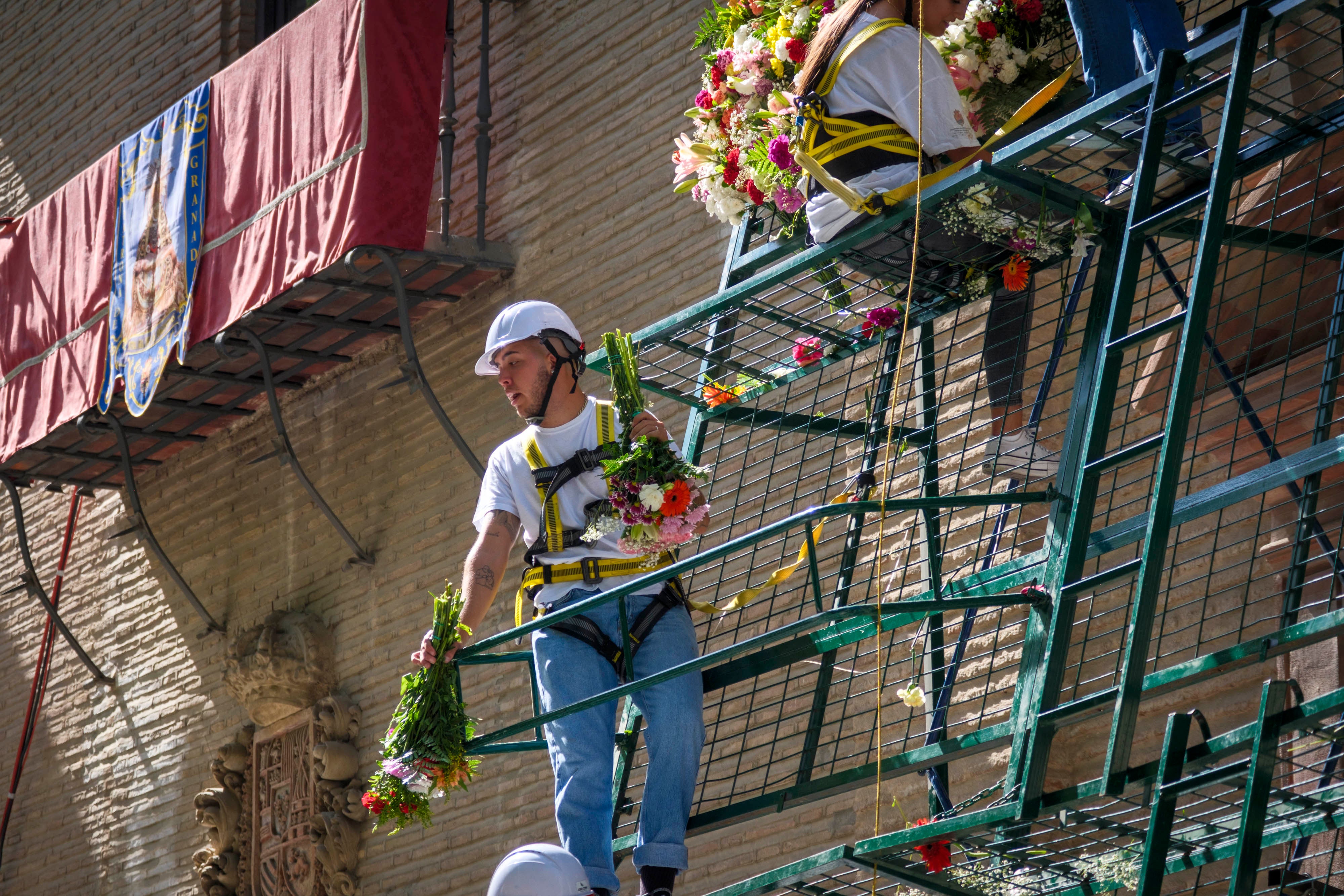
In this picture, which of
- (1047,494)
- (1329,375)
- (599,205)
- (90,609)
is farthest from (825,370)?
(90,609)

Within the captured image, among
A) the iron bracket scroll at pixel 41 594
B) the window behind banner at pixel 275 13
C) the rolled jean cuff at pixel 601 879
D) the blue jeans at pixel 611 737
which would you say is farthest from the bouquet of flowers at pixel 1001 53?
the iron bracket scroll at pixel 41 594

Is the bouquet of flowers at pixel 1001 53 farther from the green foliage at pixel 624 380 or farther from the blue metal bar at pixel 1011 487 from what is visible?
the green foliage at pixel 624 380

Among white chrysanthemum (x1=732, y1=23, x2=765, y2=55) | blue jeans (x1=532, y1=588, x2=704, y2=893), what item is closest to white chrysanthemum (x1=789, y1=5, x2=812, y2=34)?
white chrysanthemum (x1=732, y1=23, x2=765, y2=55)

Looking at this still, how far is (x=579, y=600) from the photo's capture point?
16.4 ft

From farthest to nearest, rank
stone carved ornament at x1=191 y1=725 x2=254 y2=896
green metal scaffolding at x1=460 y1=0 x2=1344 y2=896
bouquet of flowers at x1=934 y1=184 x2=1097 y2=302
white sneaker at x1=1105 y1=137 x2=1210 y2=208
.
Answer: stone carved ornament at x1=191 y1=725 x2=254 y2=896
bouquet of flowers at x1=934 y1=184 x2=1097 y2=302
white sneaker at x1=1105 y1=137 x2=1210 y2=208
green metal scaffolding at x1=460 y1=0 x2=1344 y2=896

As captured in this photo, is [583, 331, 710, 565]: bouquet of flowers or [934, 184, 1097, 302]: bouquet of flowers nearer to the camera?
[934, 184, 1097, 302]: bouquet of flowers

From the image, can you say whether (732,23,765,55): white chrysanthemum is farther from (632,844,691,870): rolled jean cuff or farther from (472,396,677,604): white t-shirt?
(632,844,691,870): rolled jean cuff

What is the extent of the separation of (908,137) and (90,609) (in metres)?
10.1

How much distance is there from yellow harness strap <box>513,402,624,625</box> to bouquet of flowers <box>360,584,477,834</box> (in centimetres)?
25

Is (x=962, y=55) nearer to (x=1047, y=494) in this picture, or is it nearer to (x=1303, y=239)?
(x=1303, y=239)

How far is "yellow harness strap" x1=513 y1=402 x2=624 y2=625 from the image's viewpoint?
198 inches

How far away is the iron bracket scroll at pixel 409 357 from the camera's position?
9.48 m

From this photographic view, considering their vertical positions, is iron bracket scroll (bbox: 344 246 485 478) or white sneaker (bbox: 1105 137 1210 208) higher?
iron bracket scroll (bbox: 344 246 485 478)

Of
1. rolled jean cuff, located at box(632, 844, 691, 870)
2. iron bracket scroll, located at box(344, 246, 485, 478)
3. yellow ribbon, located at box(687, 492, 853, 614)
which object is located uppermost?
iron bracket scroll, located at box(344, 246, 485, 478)
